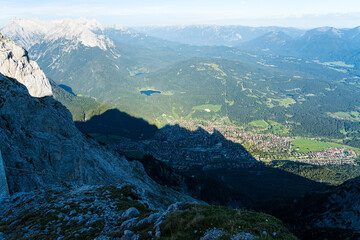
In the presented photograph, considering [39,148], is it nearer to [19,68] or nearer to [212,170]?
[19,68]

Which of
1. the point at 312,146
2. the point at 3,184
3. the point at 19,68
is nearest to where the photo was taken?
the point at 3,184

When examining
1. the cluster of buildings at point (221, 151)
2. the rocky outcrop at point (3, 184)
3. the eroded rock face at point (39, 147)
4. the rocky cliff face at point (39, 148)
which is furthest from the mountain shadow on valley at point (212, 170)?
the rocky outcrop at point (3, 184)

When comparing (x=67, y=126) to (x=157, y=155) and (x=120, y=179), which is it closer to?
(x=120, y=179)

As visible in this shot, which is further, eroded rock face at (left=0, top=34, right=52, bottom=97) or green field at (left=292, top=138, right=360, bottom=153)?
green field at (left=292, top=138, right=360, bottom=153)

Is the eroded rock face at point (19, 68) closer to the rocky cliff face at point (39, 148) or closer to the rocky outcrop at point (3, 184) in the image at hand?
the rocky cliff face at point (39, 148)

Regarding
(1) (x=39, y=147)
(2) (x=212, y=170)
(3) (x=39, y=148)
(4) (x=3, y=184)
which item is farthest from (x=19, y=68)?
(2) (x=212, y=170)

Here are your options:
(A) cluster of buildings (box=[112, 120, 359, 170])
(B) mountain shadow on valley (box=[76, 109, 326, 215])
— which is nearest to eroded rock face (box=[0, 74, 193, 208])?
(B) mountain shadow on valley (box=[76, 109, 326, 215])

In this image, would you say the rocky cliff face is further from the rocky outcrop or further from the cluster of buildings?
the cluster of buildings

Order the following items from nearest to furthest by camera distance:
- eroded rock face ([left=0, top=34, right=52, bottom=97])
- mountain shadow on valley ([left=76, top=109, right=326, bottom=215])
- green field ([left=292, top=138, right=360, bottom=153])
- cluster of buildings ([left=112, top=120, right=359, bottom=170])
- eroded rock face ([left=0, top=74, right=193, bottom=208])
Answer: eroded rock face ([left=0, top=74, right=193, bottom=208]) < eroded rock face ([left=0, top=34, right=52, bottom=97]) < mountain shadow on valley ([left=76, top=109, right=326, bottom=215]) < cluster of buildings ([left=112, top=120, right=359, bottom=170]) < green field ([left=292, top=138, right=360, bottom=153])
